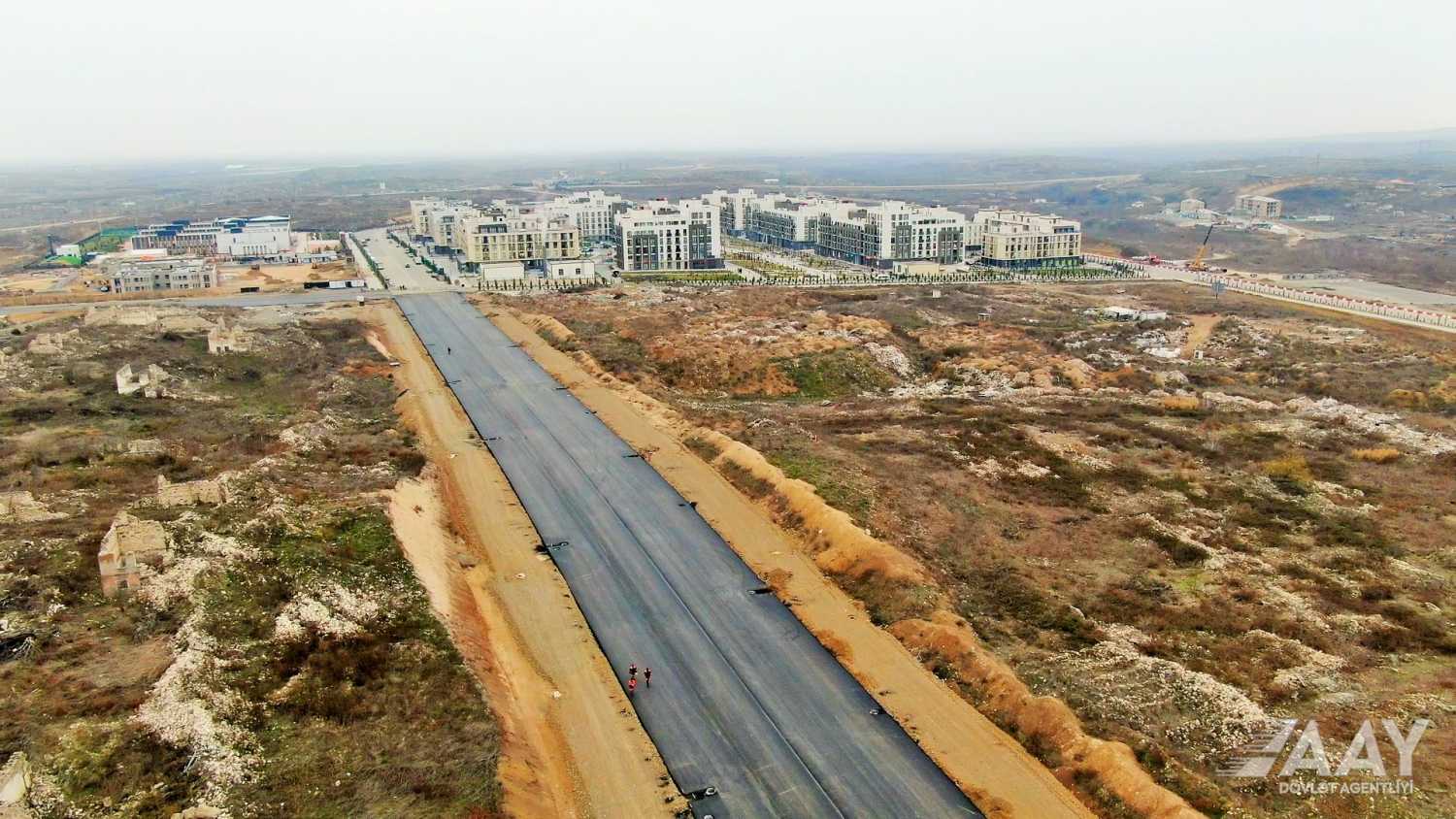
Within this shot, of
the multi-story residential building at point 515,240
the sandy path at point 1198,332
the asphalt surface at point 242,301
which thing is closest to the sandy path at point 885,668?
the sandy path at point 1198,332

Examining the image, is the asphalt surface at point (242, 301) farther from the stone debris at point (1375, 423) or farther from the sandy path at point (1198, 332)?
the stone debris at point (1375, 423)

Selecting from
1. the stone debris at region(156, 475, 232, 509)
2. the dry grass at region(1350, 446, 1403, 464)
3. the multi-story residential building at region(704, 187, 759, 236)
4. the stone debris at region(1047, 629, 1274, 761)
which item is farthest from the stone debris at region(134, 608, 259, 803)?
the multi-story residential building at region(704, 187, 759, 236)

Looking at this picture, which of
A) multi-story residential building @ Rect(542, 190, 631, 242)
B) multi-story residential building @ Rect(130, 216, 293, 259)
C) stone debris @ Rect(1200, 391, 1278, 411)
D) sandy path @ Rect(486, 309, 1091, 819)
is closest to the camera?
sandy path @ Rect(486, 309, 1091, 819)

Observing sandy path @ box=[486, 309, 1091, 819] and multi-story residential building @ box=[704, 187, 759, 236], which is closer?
sandy path @ box=[486, 309, 1091, 819]

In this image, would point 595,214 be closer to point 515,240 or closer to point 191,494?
point 515,240

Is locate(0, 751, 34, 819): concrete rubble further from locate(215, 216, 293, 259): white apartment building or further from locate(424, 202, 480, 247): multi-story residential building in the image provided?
locate(215, 216, 293, 259): white apartment building

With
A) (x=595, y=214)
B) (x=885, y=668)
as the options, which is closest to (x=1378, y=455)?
(x=885, y=668)

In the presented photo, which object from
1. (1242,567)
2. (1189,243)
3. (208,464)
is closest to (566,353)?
(208,464)

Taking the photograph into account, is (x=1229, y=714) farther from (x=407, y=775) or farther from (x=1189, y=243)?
(x=1189, y=243)
